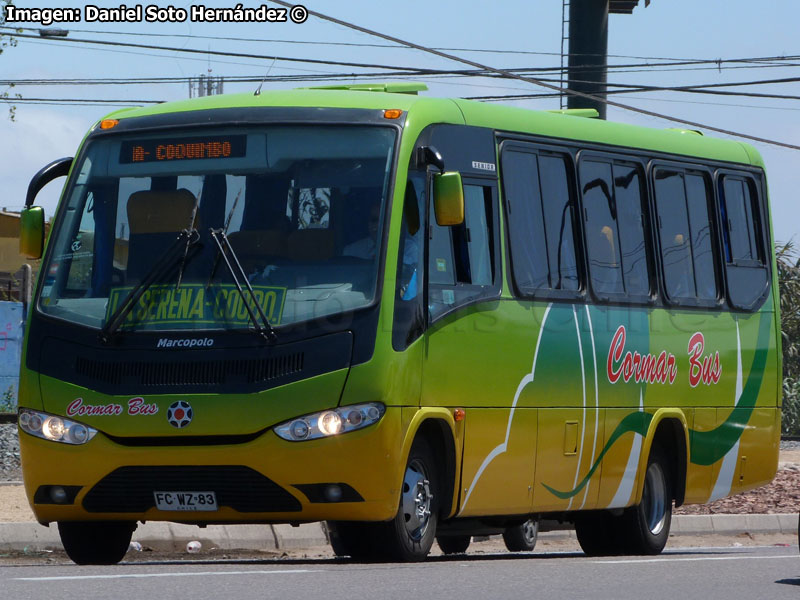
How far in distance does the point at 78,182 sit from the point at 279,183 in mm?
1553

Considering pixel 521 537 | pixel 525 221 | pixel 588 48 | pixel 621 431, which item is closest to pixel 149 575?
pixel 525 221

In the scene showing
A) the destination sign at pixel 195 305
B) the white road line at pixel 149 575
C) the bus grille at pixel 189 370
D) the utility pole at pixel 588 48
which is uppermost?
the utility pole at pixel 588 48

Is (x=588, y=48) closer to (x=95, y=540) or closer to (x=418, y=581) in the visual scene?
(x=95, y=540)

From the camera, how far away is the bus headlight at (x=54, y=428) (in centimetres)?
1108

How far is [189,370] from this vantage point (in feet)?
36.1

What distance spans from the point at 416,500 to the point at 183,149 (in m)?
2.83

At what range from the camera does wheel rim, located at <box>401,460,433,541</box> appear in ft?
37.0

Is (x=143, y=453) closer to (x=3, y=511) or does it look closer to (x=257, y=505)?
(x=257, y=505)

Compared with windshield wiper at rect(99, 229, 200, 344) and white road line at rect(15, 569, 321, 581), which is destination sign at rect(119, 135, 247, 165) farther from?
white road line at rect(15, 569, 321, 581)

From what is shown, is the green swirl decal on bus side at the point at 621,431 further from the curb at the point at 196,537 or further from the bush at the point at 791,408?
the bush at the point at 791,408

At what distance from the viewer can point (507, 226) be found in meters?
12.5

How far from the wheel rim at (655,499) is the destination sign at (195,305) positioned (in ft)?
16.5

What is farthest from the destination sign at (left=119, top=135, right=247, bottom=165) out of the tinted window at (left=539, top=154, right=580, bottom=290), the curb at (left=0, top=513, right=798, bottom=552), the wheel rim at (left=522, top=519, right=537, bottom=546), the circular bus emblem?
the wheel rim at (left=522, top=519, right=537, bottom=546)

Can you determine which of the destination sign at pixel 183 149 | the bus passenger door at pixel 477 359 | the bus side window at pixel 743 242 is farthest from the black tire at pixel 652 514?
the destination sign at pixel 183 149
